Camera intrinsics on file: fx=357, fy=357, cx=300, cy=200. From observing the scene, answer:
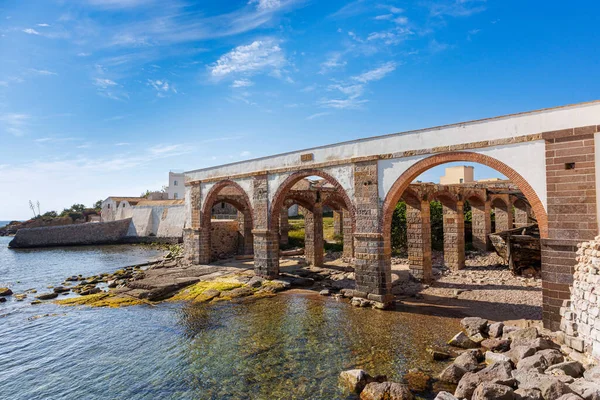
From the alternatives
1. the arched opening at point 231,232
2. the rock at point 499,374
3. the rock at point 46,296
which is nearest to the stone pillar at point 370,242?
the rock at point 499,374

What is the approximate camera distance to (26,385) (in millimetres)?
7828

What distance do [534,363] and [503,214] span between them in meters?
18.9

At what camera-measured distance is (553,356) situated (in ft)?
24.2

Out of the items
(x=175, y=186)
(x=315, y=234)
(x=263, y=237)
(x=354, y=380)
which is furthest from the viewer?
(x=175, y=186)

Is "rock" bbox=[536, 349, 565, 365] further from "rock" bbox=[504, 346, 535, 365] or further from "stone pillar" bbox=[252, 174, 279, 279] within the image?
"stone pillar" bbox=[252, 174, 279, 279]

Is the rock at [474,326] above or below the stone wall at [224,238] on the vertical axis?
below

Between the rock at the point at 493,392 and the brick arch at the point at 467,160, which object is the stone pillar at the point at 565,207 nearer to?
the brick arch at the point at 467,160

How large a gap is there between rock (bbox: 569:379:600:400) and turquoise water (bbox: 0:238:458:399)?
104 inches

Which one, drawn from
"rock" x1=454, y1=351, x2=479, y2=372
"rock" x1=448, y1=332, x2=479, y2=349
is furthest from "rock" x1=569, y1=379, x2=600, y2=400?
"rock" x1=448, y1=332, x2=479, y2=349

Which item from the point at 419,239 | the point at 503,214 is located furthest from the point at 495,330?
the point at 503,214

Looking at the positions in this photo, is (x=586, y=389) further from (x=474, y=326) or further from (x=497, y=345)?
(x=474, y=326)

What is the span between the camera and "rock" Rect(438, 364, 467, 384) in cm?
732

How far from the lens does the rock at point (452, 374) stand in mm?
7323

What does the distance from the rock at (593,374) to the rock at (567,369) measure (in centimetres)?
18
